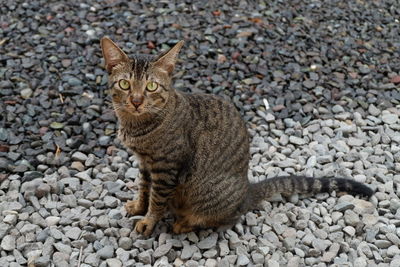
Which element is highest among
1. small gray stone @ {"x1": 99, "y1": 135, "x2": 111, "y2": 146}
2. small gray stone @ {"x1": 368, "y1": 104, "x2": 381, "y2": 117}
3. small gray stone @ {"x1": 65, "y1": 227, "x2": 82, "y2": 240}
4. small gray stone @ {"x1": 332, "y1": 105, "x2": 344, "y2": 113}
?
small gray stone @ {"x1": 368, "y1": 104, "x2": 381, "y2": 117}

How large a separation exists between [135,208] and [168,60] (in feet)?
4.26

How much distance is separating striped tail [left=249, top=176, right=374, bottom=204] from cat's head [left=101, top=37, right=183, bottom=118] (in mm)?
1203

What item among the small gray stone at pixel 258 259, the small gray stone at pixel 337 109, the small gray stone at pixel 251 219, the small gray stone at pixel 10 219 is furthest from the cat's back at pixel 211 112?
the small gray stone at pixel 337 109

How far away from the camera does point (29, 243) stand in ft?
13.4

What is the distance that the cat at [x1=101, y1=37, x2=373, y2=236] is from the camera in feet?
12.3

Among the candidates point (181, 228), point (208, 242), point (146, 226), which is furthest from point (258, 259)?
point (146, 226)

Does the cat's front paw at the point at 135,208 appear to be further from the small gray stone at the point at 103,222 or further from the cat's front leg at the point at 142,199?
the small gray stone at the point at 103,222

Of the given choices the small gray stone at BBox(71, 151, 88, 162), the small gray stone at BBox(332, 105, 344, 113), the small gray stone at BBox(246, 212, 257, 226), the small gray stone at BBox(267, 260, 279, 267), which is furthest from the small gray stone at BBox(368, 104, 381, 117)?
the small gray stone at BBox(71, 151, 88, 162)

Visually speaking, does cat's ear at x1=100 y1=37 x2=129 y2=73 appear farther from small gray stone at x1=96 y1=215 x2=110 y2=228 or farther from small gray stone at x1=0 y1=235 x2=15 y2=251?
small gray stone at x1=0 y1=235 x2=15 y2=251

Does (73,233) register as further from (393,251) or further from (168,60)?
(393,251)

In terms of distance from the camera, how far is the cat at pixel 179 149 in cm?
374

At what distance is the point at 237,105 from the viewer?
18.7 feet

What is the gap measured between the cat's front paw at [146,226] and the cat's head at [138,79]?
0.90 m

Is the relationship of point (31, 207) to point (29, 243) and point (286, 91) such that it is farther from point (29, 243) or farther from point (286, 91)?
point (286, 91)
